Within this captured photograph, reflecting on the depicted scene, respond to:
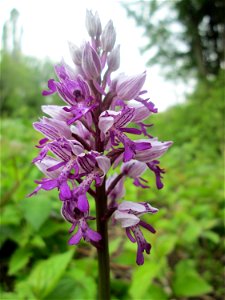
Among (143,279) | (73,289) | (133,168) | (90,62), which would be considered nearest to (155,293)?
(143,279)

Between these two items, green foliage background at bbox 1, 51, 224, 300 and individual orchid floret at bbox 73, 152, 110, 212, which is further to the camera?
green foliage background at bbox 1, 51, 224, 300

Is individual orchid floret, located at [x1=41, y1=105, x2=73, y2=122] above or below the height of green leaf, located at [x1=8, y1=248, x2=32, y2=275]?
above

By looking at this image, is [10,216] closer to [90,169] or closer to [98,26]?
[90,169]

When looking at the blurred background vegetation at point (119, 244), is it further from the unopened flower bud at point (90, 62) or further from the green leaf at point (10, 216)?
the unopened flower bud at point (90, 62)

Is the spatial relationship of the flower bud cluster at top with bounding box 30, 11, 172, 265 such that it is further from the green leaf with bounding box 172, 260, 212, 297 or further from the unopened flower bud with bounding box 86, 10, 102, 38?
the green leaf with bounding box 172, 260, 212, 297

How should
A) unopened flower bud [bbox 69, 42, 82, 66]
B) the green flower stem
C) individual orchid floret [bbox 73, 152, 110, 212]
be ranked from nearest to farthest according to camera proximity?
individual orchid floret [bbox 73, 152, 110, 212] → the green flower stem → unopened flower bud [bbox 69, 42, 82, 66]

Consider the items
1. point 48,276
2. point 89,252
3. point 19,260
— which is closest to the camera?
point 48,276

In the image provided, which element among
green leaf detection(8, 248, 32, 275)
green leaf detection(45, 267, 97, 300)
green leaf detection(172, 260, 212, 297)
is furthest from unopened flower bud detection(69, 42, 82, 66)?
green leaf detection(172, 260, 212, 297)
